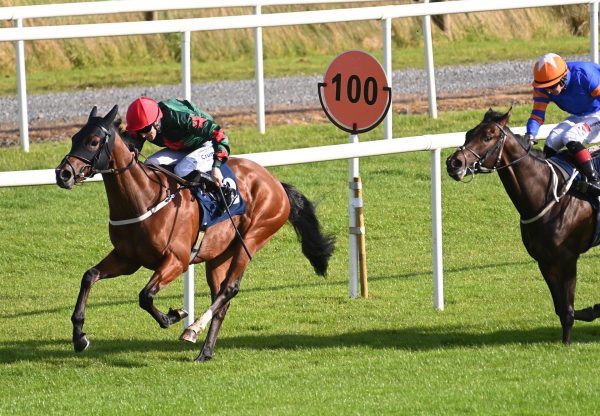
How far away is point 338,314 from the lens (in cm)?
969

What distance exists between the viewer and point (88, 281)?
8078 mm

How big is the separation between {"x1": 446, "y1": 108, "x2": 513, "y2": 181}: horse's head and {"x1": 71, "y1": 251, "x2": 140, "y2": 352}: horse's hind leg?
6.51ft

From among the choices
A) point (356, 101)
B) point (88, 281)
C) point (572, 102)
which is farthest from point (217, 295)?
point (572, 102)

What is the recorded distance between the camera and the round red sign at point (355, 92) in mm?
9727

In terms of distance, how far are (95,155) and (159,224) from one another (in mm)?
630

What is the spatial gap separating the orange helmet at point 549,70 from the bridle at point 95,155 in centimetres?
268

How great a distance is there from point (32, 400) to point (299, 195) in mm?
2718

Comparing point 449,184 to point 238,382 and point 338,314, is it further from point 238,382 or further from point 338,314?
point 238,382

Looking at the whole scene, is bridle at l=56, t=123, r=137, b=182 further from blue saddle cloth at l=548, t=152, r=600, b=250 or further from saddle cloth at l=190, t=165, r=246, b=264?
blue saddle cloth at l=548, t=152, r=600, b=250

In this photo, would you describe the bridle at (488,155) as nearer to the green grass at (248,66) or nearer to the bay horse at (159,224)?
the bay horse at (159,224)

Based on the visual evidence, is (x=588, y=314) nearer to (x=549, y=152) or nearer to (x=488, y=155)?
(x=549, y=152)

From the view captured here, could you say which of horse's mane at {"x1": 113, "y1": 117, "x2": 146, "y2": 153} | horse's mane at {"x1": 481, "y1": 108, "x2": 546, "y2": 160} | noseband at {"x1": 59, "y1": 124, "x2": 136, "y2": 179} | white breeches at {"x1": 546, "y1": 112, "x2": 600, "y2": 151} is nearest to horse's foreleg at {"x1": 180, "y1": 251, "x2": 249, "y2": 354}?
horse's mane at {"x1": 113, "y1": 117, "x2": 146, "y2": 153}

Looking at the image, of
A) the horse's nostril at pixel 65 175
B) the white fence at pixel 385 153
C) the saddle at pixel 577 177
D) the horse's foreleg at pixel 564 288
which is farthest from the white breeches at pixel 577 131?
the horse's nostril at pixel 65 175

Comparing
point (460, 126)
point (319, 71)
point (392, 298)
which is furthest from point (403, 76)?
point (392, 298)
